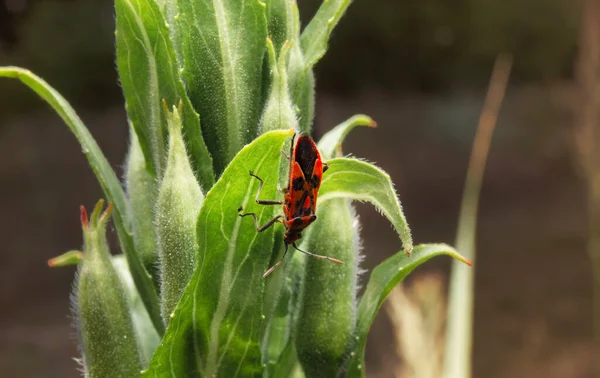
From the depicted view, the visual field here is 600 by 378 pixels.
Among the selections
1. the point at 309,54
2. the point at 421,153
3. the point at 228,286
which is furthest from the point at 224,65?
the point at 421,153

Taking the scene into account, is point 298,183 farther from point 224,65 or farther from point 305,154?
point 224,65

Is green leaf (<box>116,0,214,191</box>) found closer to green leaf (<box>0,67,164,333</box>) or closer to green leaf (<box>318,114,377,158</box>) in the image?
green leaf (<box>0,67,164,333</box>)

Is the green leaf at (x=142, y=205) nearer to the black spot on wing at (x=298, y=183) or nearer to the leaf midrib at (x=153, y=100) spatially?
the leaf midrib at (x=153, y=100)

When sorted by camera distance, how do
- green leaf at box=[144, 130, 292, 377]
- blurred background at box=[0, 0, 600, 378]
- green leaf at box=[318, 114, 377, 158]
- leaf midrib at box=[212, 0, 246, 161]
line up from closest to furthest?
green leaf at box=[144, 130, 292, 377]
leaf midrib at box=[212, 0, 246, 161]
green leaf at box=[318, 114, 377, 158]
blurred background at box=[0, 0, 600, 378]

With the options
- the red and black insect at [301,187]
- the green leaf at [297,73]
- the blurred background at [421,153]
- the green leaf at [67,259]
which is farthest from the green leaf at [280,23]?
the blurred background at [421,153]

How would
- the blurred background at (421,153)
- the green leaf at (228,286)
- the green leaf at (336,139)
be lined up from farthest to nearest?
the blurred background at (421,153), the green leaf at (336,139), the green leaf at (228,286)

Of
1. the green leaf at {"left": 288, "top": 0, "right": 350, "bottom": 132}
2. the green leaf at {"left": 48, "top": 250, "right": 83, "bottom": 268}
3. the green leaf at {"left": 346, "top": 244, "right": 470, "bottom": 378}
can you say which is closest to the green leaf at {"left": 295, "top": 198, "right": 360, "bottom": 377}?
the green leaf at {"left": 346, "top": 244, "right": 470, "bottom": 378}
